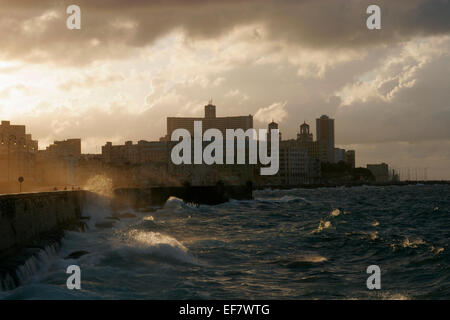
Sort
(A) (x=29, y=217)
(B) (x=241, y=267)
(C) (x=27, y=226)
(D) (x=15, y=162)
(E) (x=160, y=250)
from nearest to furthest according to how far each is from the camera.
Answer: (B) (x=241, y=267), (C) (x=27, y=226), (A) (x=29, y=217), (E) (x=160, y=250), (D) (x=15, y=162)

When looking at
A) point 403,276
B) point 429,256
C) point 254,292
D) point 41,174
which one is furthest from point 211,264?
point 41,174

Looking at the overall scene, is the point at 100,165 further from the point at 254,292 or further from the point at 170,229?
the point at 254,292

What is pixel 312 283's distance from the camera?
1501cm

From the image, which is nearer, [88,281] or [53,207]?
[88,281]

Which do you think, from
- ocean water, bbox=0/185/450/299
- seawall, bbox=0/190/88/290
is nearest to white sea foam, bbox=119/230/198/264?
ocean water, bbox=0/185/450/299

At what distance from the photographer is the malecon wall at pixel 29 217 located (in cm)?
1633

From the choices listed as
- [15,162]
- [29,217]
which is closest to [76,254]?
[29,217]

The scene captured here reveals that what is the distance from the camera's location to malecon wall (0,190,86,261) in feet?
53.6

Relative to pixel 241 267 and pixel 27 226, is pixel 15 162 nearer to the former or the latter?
pixel 27 226

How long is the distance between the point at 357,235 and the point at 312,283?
14.3 m

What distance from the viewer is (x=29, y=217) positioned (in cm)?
1986

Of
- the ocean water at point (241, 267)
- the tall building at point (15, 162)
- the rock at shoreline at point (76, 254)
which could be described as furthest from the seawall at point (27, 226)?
the tall building at point (15, 162)

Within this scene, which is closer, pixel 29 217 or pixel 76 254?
pixel 76 254

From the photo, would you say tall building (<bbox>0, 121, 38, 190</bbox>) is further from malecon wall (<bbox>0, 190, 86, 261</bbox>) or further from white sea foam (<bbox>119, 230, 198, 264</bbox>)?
white sea foam (<bbox>119, 230, 198, 264</bbox>)
